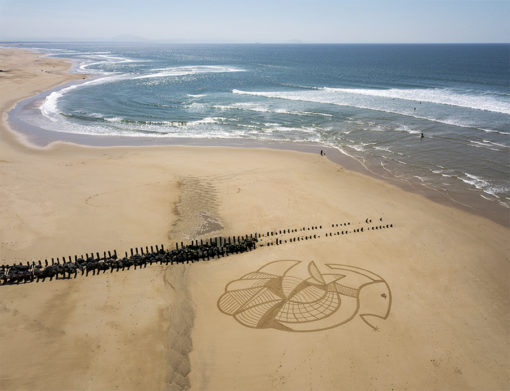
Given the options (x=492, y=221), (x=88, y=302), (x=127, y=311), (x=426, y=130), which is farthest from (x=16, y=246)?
(x=426, y=130)

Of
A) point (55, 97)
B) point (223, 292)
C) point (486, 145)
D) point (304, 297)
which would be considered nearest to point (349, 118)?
point (486, 145)

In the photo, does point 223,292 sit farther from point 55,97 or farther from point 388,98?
point 55,97

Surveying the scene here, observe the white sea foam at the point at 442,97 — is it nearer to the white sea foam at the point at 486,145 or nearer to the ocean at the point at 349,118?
the ocean at the point at 349,118

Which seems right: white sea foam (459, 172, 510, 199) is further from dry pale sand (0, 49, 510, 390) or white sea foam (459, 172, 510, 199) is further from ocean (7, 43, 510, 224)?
dry pale sand (0, 49, 510, 390)

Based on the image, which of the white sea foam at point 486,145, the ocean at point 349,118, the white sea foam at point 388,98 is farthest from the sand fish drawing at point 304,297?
the white sea foam at point 388,98

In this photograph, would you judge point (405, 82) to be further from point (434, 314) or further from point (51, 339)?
point (51, 339)

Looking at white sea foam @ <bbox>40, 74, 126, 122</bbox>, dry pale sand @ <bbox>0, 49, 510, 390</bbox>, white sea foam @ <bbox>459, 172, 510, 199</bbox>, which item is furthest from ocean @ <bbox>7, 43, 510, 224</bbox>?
dry pale sand @ <bbox>0, 49, 510, 390</bbox>
